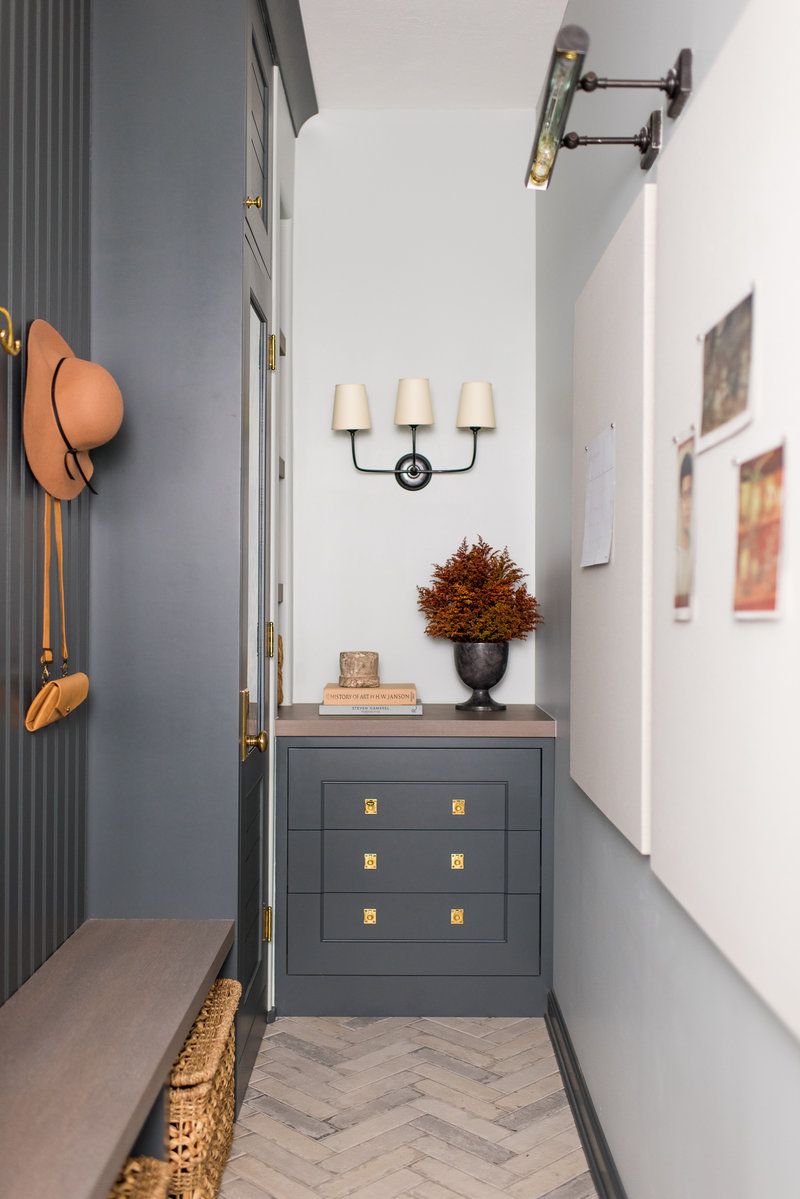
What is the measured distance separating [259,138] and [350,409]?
90cm

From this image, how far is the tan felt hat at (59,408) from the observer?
1896 mm

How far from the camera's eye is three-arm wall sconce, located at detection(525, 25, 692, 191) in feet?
→ 4.30

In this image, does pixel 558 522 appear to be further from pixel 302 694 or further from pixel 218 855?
pixel 218 855

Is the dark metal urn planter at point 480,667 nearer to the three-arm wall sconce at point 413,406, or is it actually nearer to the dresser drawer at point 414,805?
the dresser drawer at point 414,805

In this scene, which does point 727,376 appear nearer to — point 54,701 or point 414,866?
point 54,701

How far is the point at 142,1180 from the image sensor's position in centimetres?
162

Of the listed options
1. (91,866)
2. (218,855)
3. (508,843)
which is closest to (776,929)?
(218,855)

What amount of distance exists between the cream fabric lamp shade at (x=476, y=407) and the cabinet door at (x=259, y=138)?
81cm

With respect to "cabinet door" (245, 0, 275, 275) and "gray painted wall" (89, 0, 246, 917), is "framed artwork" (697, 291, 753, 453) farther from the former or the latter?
"cabinet door" (245, 0, 275, 275)

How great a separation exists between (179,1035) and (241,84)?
2089 mm

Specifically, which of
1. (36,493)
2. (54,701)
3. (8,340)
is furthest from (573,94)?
(54,701)

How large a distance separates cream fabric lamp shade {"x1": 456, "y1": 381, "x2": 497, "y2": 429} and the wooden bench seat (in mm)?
1784

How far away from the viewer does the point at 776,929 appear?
41.3 inches

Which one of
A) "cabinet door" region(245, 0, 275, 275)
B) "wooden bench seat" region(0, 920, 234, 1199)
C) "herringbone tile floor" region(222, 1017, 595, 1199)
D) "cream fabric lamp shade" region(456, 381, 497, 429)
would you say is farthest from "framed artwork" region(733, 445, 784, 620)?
"cream fabric lamp shade" region(456, 381, 497, 429)
